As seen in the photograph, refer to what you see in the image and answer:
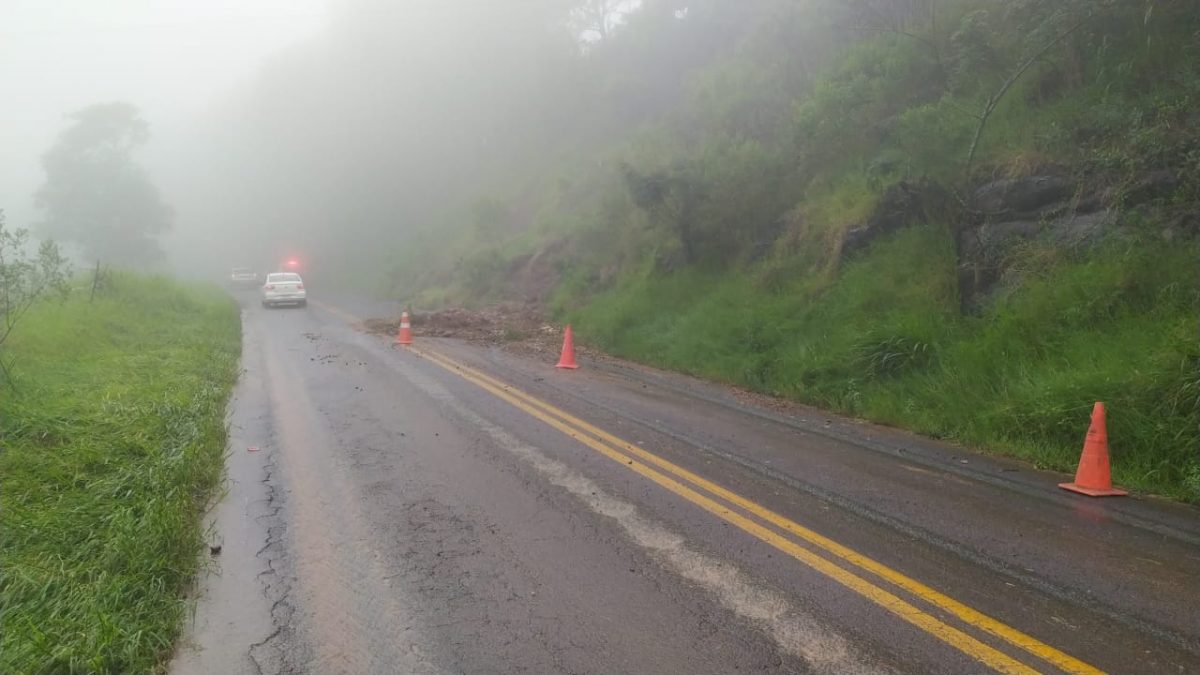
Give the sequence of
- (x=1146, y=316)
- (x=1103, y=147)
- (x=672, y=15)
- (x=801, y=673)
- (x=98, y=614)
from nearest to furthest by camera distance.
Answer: (x=801, y=673)
(x=98, y=614)
(x=1146, y=316)
(x=1103, y=147)
(x=672, y=15)

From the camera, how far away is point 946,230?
430 inches

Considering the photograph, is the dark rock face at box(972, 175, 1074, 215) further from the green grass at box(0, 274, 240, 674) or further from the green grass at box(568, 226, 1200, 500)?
the green grass at box(0, 274, 240, 674)

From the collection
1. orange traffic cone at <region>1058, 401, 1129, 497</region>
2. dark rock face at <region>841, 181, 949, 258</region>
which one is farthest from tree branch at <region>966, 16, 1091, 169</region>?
orange traffic cone at <region>1058, 401, 1129, 497</region>

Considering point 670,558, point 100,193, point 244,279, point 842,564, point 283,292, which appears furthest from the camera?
point 100,193

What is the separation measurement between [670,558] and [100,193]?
185 feet

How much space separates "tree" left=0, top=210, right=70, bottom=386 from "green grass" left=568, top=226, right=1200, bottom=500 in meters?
9.87

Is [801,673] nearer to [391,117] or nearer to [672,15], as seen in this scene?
[672,15]

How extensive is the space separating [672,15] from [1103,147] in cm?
2500

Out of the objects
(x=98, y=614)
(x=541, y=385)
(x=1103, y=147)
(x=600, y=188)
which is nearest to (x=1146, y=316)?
(x=1103, y=147)

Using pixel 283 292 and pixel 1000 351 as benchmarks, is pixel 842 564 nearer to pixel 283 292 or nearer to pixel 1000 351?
pixel 1000 351

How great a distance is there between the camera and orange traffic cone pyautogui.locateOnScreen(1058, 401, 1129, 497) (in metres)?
5.75

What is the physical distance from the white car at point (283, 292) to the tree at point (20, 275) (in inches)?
624

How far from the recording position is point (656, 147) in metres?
21.0

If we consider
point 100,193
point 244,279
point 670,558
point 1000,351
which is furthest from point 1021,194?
point 100,193
